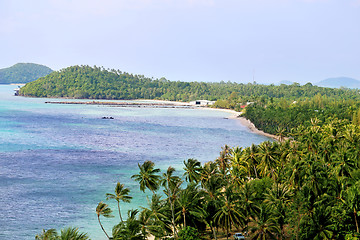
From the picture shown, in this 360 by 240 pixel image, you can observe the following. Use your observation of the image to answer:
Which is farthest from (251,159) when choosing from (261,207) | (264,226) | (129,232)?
(129,232)

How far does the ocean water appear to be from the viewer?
2525 inches

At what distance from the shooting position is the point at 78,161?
106 meters

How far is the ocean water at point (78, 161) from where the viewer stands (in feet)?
Result: 210

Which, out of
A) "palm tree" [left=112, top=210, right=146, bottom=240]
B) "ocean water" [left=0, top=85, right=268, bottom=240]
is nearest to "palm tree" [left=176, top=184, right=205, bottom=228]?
"palm tree" [left=112, top=210, right=146, bottom=240]

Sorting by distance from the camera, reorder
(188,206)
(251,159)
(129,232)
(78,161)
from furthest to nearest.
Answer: (78,161) → (251,159) → (188,206) → (129,232)

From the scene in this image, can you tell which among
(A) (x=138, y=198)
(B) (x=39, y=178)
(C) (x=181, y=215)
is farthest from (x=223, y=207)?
(B) (x=39, y=178)

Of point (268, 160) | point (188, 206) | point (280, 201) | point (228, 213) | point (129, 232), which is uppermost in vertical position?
point (268, 160)

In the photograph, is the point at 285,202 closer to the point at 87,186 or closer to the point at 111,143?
the point at 87,186

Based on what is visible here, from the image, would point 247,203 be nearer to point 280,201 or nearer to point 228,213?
point 228,213

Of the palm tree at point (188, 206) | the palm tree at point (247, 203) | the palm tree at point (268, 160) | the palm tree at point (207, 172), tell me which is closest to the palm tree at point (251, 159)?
the palm tree at point (268, 160)

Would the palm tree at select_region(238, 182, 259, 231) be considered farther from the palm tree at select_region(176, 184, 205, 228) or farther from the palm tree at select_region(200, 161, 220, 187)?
the palm tree at select_region(200, 161, 220, 187)

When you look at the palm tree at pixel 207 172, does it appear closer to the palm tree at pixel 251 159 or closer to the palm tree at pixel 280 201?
the palm tree at pixel 280 201

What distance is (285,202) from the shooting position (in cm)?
4956

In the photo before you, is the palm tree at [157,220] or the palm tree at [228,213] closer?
the palm tree at [157,220]
